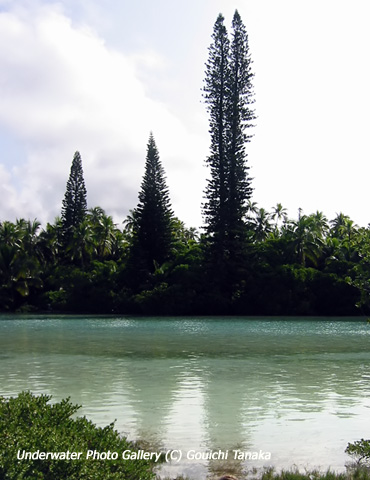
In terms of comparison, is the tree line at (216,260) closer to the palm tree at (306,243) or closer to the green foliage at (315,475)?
the palm tree at (306,243)

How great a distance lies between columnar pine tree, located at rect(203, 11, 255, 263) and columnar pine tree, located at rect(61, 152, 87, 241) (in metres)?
16.1

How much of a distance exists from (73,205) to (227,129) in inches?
731

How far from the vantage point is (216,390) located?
9.46m

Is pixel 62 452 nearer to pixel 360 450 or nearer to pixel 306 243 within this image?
pixel 360 450

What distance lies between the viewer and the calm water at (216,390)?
5977 millimetres

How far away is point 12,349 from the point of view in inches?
661

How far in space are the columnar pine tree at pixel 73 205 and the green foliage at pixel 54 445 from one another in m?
49.2

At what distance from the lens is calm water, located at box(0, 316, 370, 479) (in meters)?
5.98

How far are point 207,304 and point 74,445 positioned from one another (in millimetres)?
37190

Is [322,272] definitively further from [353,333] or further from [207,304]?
[353,333]

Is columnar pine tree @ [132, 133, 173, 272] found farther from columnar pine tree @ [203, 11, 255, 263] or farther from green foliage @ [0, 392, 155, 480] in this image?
green foliage @ [0, 392, 155, 480]

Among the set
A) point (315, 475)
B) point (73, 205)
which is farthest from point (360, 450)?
point (73, 205)

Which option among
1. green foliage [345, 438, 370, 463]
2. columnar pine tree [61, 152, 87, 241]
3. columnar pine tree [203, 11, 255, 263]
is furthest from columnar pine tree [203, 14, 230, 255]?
green foliage [345, 438, 370, 463]

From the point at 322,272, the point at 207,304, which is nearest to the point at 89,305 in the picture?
the point at 207,304
